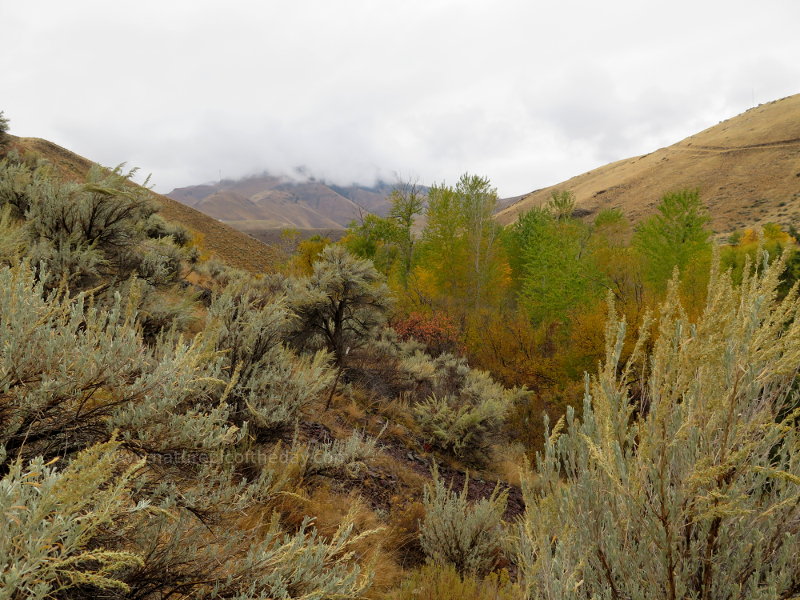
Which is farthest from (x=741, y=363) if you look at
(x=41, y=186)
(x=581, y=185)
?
(x=581, y=185)

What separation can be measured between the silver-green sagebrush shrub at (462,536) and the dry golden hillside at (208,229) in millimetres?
28995

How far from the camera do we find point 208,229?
126 feet

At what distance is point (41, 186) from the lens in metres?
5.45

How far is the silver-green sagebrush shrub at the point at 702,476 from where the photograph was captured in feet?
5.65

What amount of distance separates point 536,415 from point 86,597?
1375 centimetres

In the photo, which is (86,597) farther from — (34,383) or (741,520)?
(741,520)

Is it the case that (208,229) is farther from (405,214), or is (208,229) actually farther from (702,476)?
(702,476)

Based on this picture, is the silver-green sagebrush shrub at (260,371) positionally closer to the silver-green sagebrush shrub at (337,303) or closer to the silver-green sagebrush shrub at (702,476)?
the silver-green sagebrush shrub at (702,476)

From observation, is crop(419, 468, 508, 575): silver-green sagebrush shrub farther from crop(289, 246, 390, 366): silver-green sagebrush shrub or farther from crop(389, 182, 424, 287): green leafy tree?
crop(389, 182, 424, 287): green leafy tree

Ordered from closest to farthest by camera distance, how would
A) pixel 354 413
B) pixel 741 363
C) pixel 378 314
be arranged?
pixel 741 363 < pixel 354 413 < pixel 378 314

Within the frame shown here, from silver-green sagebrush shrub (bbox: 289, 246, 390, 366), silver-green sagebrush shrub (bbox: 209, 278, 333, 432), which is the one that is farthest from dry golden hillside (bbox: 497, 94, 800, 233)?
silver-green sagebrush shrub (bbox: 209, 278, 333, 432)

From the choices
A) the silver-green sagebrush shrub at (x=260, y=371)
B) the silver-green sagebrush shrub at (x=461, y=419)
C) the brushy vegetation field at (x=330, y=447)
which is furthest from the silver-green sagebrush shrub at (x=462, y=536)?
the silver-green sagebrush shrub at (x=461, y=419)

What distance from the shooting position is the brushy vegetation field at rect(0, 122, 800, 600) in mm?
1726

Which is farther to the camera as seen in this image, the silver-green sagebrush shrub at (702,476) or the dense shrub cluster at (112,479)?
the silver-green sagebrush shrub at (702,476)
